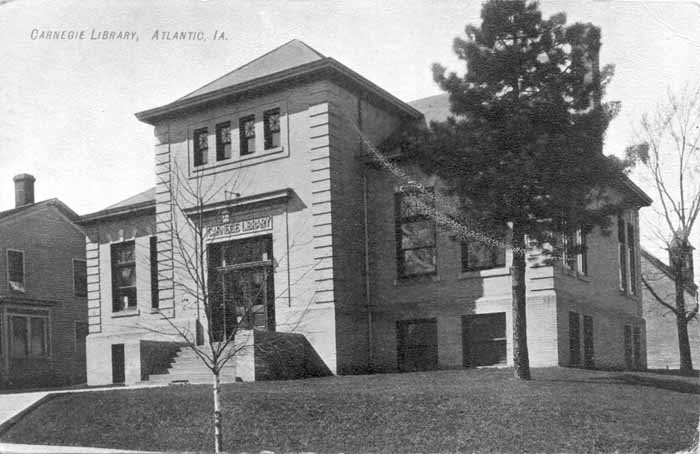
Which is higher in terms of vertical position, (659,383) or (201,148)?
(201,148)

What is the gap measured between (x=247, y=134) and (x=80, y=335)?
1844cm

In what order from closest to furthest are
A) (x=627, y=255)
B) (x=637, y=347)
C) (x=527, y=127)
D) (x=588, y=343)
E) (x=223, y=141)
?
(x=527, y=127) < (x=588, y=343) < (x=223, y=141) < (x=637, y=347) < (x=627, y=255)

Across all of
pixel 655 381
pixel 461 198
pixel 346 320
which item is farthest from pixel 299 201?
pixel 655 381

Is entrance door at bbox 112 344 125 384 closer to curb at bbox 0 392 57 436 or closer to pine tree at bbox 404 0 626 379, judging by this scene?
curb at bbox 0 392 57 436

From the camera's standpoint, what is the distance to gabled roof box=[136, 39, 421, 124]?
863 inches

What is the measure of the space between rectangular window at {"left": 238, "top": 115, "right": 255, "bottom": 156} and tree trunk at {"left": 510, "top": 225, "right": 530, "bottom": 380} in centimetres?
1016

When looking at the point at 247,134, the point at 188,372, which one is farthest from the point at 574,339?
the point at 247,134

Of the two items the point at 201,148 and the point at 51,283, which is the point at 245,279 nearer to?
the point at 201,148

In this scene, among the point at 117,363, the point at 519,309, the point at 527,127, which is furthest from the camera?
the point at 117,363

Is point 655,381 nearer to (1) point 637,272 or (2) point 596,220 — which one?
(2) point 596,220

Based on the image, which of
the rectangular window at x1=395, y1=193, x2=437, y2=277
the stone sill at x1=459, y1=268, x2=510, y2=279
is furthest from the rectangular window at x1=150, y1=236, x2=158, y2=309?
the stone sill at x1=459, y1=268, x2=510, y2=279

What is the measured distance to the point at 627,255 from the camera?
29703 millimetres

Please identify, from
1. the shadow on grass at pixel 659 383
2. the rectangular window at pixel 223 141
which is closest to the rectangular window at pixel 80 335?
the rectangular window at pixel 223 141

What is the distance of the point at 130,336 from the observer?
26250 millimetres
